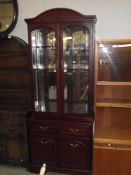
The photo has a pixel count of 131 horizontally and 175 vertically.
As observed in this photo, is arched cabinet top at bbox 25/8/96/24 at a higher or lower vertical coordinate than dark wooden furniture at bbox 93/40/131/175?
higher

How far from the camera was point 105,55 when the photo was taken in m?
2.27

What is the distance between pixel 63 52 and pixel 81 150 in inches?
46.9

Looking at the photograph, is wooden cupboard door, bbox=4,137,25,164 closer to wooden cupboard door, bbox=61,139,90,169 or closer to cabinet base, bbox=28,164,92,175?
cabinet base, bbox=28,164,92,175

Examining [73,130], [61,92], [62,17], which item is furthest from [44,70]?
[73,130]

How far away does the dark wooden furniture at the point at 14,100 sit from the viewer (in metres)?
2.62

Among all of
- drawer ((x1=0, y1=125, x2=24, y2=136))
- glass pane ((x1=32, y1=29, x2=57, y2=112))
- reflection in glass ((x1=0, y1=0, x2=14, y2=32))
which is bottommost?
drawer ((x1=0, y1=125, x2=24, y2=136))

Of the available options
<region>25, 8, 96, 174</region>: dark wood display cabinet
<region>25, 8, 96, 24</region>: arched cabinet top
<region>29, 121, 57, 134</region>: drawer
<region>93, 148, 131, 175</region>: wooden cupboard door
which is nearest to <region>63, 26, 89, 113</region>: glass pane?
<region>25, 8, 96, 174</region>: dark wood display cabinet

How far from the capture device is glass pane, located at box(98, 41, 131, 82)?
2.24 m

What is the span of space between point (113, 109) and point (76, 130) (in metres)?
0.51

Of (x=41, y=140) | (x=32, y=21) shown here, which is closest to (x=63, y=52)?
(x=32, y=21)

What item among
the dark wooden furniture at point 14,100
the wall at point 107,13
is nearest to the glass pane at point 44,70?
the dark wooden furniture at point 14,100

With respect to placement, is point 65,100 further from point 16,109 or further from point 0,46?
point 0,46

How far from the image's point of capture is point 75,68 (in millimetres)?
2492

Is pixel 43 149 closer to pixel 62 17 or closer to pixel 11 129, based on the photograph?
pixel 11 129
